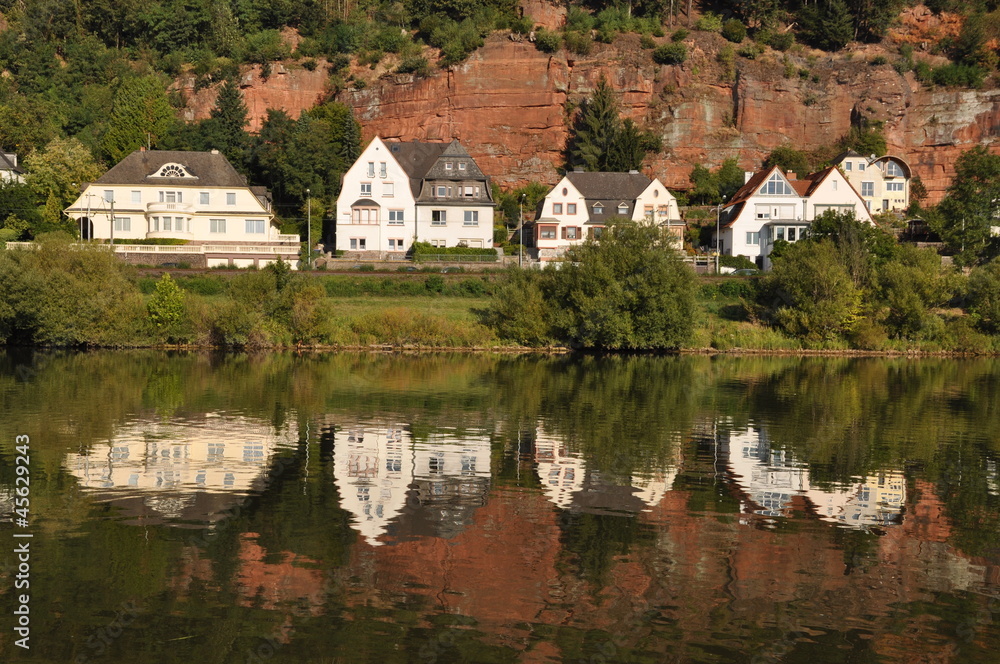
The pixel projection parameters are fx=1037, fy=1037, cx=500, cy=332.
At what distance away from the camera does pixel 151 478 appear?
22.5 meters

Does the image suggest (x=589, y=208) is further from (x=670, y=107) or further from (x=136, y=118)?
(x=136, y=118)

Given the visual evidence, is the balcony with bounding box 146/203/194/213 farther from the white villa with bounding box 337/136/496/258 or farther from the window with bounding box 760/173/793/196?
the window with bounding box 760/173/793/196

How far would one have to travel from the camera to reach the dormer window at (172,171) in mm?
77562

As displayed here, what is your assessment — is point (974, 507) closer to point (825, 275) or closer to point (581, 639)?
point (581, 639)

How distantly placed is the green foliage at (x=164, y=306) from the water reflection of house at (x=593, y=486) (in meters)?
35.7

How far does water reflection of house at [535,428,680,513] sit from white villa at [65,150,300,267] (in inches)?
2005

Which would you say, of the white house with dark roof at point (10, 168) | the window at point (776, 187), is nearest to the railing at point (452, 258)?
the window at point (776, 187)

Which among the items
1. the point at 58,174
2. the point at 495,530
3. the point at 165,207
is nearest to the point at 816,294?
the point at 165,207

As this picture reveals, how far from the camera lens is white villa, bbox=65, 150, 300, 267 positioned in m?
75.1

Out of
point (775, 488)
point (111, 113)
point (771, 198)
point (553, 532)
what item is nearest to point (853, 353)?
Answer: point (771, 198)

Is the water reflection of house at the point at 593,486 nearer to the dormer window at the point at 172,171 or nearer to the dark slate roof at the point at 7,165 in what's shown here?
the dormer window at the point at 172,171

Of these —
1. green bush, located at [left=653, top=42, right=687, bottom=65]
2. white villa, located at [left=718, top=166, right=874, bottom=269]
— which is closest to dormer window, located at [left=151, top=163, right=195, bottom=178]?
white villa, located at [left=718, top=166, right=874, bottom=269]

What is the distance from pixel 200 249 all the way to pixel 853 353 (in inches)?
1655

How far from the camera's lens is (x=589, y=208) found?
82750mm
